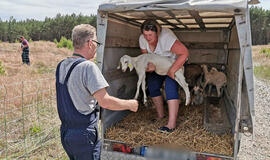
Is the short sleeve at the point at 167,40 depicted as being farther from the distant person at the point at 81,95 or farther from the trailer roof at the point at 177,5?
the distant person at the point at 81,95

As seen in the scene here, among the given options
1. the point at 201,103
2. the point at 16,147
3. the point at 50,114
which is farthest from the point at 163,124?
the point at 50,114

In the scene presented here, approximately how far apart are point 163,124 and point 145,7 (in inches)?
79.0

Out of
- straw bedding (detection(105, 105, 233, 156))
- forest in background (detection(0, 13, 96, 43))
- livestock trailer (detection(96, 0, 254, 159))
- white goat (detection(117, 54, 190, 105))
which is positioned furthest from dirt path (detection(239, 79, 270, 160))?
forest in background (detection(0, 13, 96, 43))

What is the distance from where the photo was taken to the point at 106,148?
340 centimetres

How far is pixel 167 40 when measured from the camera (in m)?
3.87

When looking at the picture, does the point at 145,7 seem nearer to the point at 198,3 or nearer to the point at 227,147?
the point at 198,3

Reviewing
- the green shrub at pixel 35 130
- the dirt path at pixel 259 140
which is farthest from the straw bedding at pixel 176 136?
the green shrub at pixel 35 130

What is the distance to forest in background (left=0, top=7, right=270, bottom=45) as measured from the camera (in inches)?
2178

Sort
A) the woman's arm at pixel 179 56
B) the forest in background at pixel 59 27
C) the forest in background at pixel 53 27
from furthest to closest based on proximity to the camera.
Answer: the forest in background at pixel 53 27 → the forest in background at pixel 59 27 → the woman's arm at pixel 179 56

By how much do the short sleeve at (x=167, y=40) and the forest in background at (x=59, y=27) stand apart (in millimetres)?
56497

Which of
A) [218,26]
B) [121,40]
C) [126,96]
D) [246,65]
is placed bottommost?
[126,96]

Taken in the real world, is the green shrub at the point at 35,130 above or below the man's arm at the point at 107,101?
below

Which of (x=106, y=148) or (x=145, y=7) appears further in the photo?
(x=106, y=148)

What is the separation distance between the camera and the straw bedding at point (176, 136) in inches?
122
